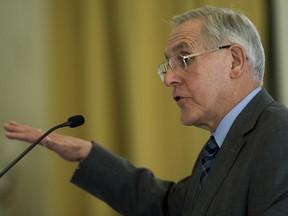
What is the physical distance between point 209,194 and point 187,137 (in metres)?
0.86

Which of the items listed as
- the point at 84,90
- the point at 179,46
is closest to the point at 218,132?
the point at 179,46

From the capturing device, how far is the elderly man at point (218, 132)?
1.25 meters

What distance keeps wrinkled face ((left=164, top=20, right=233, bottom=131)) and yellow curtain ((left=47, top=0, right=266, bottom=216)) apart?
593mm

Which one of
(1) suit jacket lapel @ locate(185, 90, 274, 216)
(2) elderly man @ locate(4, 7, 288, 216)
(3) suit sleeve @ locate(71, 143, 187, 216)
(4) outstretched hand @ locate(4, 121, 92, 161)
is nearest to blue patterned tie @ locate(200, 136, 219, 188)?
(2) elderly man @ locate(4, 7, 288, 216)

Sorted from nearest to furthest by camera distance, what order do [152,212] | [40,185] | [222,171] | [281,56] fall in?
1. [222,171]
2. [152,212]
3. [40,185]
4. [281,56]

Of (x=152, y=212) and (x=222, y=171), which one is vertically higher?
(x=222, y=171)

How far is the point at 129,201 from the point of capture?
6.33 feet

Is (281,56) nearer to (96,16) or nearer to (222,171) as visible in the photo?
(96,16)

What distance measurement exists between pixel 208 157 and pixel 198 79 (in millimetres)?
266

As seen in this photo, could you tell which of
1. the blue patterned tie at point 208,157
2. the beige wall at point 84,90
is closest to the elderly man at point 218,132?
the blue patterned tie at point 208,157

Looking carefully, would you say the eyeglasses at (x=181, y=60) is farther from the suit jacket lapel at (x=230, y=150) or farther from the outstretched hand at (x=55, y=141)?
the outstretched hand at (x=55, y=141)

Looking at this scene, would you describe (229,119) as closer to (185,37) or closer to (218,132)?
(218,132)

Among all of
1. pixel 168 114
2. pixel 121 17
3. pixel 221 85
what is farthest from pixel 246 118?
pixel 121 17

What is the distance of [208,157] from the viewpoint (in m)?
1.60
